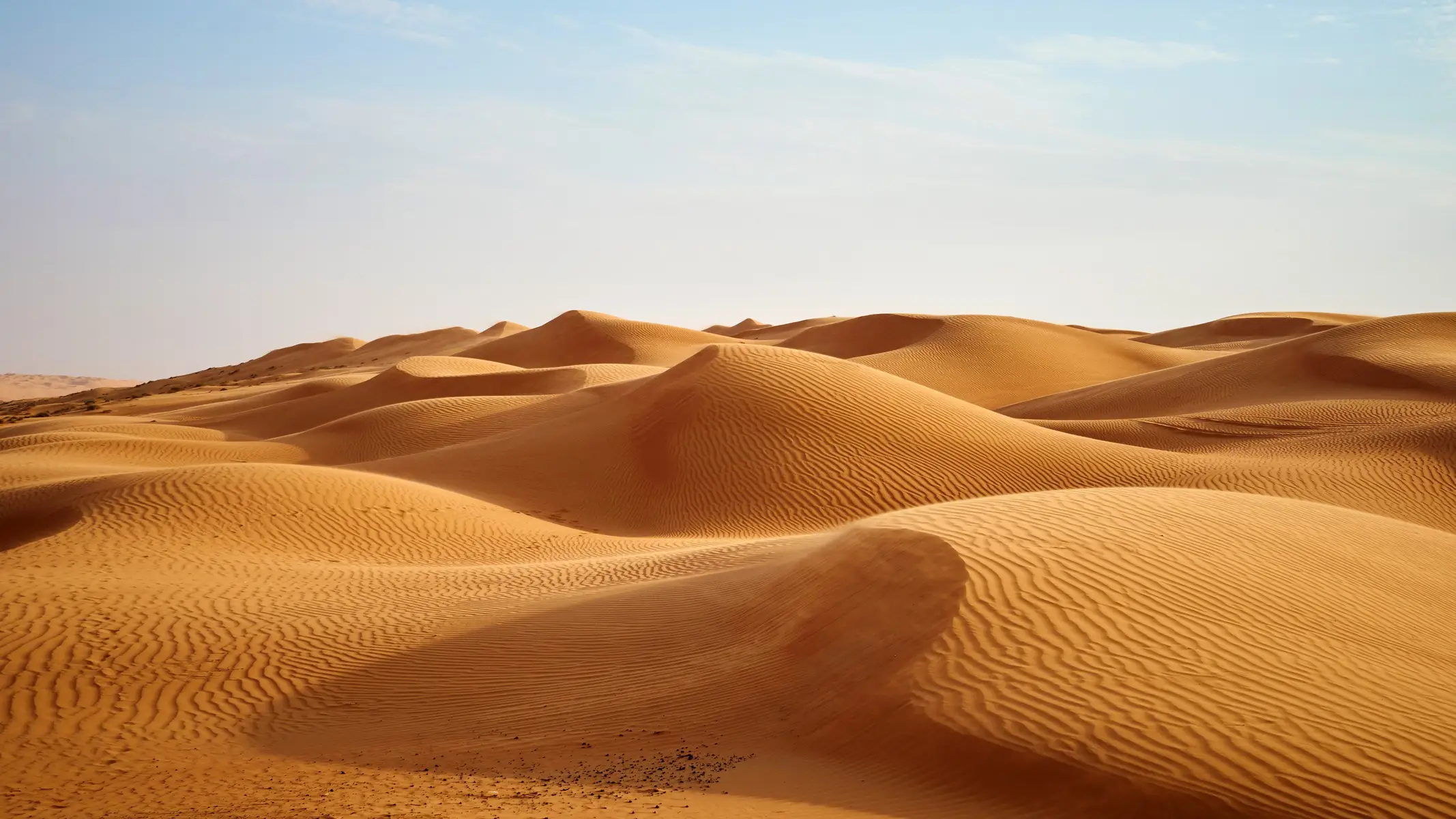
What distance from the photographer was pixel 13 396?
118938 mm

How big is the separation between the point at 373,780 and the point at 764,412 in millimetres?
15607

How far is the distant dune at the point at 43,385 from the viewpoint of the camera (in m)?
124

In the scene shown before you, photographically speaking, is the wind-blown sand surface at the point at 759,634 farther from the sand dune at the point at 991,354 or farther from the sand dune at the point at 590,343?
the sand dune at the point at 590,343

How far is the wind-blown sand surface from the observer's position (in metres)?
6.29

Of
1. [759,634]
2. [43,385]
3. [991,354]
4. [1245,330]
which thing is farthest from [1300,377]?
[43,385]

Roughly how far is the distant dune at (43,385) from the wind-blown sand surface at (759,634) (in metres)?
120

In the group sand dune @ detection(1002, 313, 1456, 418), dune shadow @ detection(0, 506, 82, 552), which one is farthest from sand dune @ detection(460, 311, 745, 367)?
dune shadow @ detection(0, 506, 82, 552)

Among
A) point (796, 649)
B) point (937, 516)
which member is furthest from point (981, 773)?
point (937, 516)

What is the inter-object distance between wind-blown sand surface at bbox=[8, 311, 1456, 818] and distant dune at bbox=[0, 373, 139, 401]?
12002 centimetres

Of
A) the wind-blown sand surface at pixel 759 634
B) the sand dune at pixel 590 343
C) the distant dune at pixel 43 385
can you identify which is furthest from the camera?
the distant dune at pixel 43 385

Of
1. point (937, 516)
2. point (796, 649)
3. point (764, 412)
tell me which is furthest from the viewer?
point (764, 412)

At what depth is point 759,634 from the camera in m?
9.18

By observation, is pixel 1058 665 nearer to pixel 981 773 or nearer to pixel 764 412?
pixel 981 773

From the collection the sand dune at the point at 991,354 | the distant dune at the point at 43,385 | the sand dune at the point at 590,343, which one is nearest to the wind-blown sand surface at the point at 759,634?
the sand dune at the point at 991,354
